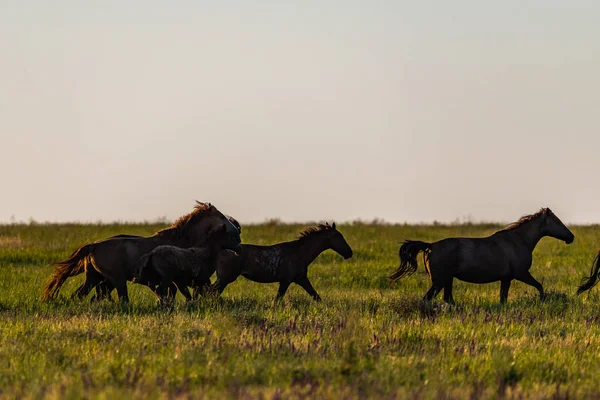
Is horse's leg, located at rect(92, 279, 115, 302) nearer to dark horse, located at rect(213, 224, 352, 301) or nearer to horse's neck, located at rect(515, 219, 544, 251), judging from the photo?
dark horse, located at rect(213, 224, 352, 301)

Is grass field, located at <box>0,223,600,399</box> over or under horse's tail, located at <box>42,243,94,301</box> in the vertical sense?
under

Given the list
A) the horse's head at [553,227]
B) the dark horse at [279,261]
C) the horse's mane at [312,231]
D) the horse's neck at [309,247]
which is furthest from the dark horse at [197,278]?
the horse's head at [553,227]

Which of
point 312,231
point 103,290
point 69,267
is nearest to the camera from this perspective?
point 69,267

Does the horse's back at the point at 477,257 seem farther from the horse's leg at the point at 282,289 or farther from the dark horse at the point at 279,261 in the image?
the horse's leg at the point at 282,289

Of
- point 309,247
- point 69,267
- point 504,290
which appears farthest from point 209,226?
point 504,290

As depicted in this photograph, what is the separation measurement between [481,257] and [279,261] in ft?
11.0

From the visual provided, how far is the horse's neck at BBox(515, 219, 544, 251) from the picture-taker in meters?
17.8

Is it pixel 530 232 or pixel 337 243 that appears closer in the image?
pixel 530 232

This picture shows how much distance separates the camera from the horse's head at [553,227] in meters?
18.0

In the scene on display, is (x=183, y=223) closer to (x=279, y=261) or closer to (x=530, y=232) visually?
(x=279, y=261)

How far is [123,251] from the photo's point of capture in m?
16.1

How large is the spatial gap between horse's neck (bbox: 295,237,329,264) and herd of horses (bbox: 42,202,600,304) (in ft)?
0.06

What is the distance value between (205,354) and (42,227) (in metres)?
25.8

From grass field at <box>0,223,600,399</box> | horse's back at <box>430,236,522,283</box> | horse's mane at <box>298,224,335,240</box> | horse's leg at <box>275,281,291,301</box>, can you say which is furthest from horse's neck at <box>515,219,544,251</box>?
horse's leg at <box>275,281,291,301</box>
